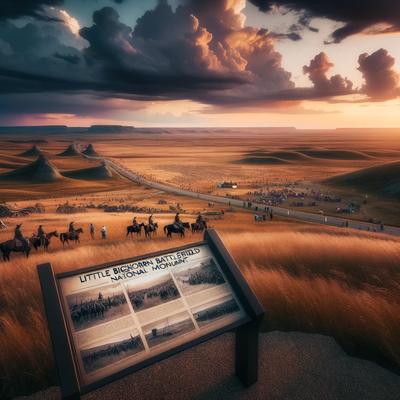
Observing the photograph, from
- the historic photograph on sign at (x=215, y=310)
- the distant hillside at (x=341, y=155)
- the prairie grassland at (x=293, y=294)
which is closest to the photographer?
the historic photograph on sign at (x=215, y=310)

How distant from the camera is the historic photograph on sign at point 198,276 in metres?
6.84

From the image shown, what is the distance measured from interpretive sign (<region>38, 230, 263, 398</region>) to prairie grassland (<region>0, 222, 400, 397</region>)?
10.5 feet

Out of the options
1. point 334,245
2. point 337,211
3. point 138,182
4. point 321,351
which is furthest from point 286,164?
point 321,351

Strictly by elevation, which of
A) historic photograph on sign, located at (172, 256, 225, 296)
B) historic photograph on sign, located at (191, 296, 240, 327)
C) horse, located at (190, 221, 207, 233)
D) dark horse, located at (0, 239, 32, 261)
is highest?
historic photograph on sign, located at (172, 256, 225, 296)

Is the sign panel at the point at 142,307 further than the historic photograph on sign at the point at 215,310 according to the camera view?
No

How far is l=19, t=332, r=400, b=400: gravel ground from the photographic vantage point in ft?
23.2

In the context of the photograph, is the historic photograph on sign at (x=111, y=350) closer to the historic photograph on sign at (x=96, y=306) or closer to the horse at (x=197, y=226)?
the historic photograph on sign at (x=96, y=306)

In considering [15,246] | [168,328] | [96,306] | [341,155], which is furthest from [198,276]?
[341,155]

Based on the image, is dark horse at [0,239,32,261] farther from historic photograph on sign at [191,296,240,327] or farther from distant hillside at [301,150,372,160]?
distant hillside at [301,150,372,160]

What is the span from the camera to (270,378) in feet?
24.7

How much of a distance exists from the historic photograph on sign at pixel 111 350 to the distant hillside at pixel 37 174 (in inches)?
3406

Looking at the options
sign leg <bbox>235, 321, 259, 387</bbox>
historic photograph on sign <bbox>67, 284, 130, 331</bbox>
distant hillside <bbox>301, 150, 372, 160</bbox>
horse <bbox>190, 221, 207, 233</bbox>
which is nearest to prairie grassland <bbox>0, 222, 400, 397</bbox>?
sign leg <bbox>235, 321, 259, 387</bbox>

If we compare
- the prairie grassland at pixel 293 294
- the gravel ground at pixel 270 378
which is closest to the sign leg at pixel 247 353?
the gravel ground at pixel 270 378

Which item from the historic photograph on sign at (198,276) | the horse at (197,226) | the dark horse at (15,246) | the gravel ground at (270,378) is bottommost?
the horse at (197,226)
